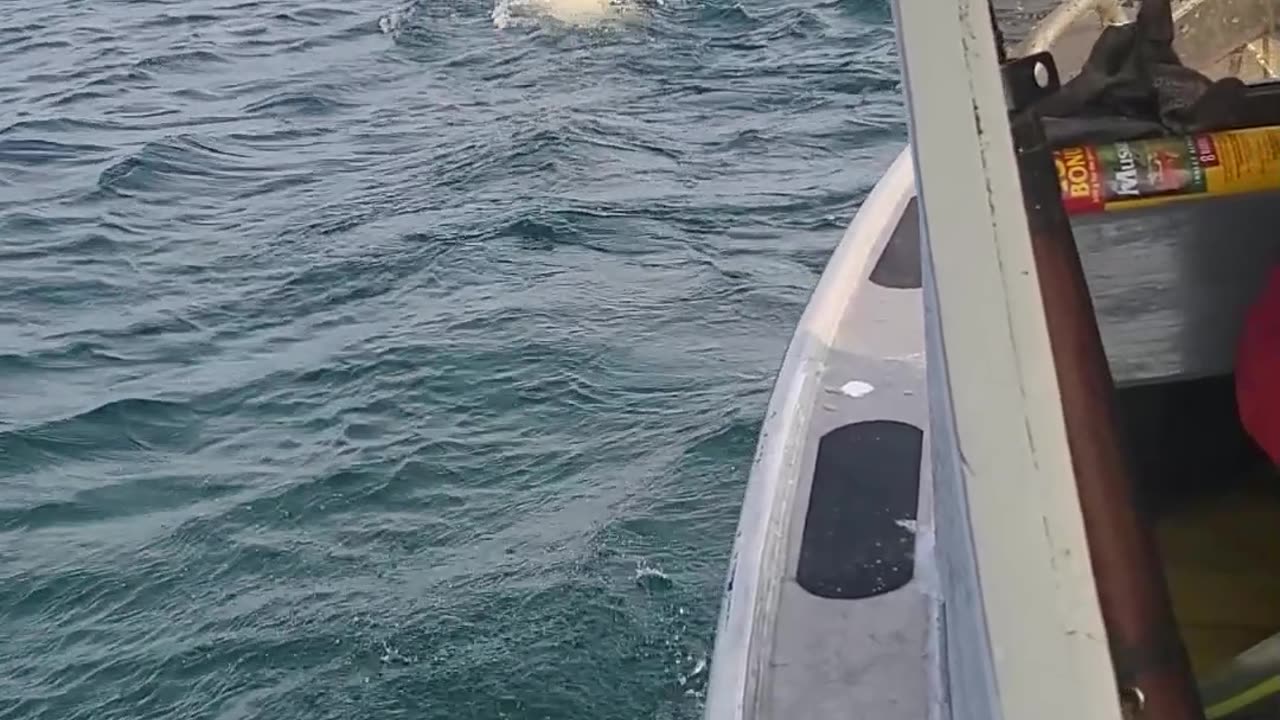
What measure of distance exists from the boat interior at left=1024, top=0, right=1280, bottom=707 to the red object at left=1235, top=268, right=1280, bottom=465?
0.31 meters

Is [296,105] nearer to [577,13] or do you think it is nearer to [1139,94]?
[577,13]

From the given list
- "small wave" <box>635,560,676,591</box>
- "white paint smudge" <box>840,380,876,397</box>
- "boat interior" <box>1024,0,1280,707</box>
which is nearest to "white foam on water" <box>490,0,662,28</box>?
"small wave" <box>635,560,676,591</box>

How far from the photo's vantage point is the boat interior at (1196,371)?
9.37ft

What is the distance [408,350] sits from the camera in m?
7.13

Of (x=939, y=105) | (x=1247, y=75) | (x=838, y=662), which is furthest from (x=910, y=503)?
(x=939, y=105)

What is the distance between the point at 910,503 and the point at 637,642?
1.86 metres

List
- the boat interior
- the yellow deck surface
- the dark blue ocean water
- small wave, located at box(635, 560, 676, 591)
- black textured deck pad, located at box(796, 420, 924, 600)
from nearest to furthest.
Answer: the yellow deck surface < the boat interior < black textured deck pad, located at box(796, 420, 924, 600) < the dark blue ocean water < small wave, located at box(635, 560, 676, 591)

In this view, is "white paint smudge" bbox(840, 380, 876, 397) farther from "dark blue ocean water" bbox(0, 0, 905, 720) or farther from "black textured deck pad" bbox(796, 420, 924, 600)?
"dark blue ocean water" bbox(0, 0, 905, 720)

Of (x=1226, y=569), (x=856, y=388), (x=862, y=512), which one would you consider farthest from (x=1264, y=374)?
(x=856, y=388)

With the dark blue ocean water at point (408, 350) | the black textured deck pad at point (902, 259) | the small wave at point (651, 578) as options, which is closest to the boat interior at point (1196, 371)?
the black textured deck pad at point (902, 259)

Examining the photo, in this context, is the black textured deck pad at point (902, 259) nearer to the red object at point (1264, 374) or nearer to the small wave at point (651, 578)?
the small wave at point (651, 578)

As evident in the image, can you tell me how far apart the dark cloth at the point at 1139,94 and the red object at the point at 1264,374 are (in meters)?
0.29

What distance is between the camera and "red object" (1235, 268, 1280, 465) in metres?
2.43

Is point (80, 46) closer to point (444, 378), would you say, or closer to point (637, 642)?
point (444, 378)
